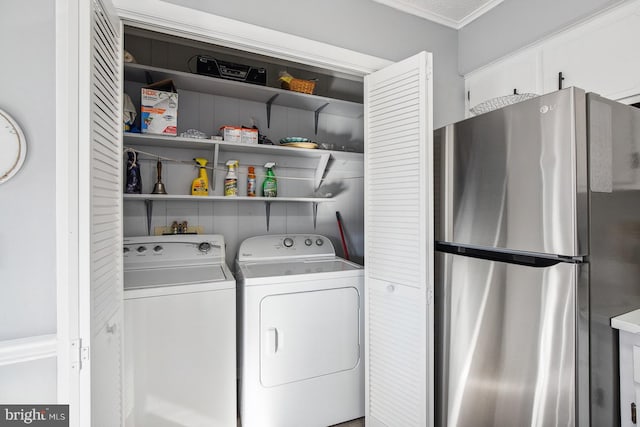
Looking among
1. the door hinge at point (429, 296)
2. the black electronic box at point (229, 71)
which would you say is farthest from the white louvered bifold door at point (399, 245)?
the black electronic box at point (229, 71)

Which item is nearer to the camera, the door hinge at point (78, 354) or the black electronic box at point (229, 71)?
the door hinge at point (78, 354)

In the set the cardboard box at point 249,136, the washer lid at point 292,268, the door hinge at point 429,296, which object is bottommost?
the door hinge at point 429,296

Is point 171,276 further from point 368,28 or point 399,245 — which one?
point 368,28

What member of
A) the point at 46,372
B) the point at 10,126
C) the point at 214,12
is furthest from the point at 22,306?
the point at 214,12

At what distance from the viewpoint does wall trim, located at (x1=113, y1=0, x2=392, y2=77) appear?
1.39 meters

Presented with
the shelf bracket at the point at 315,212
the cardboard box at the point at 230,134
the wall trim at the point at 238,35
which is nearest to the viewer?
the wall trim at the point at 238,35

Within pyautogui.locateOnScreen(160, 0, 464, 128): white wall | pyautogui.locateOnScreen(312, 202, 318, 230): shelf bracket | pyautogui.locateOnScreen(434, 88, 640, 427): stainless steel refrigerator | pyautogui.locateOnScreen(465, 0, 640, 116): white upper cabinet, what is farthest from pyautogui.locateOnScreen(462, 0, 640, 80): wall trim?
pyautogui.locateOnScreen(312, 202, 318, 230): shelf bracket

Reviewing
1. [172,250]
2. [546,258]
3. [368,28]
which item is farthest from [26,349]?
[368,28]

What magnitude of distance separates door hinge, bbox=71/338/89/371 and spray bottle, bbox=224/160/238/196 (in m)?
1.47

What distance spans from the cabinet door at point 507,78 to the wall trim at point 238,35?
727mm

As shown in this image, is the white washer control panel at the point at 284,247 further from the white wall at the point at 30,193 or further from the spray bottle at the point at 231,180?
the white wall at the point at 30,193

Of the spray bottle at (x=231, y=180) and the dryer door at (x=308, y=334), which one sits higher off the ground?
the spray bottle at (x=231, y=180)

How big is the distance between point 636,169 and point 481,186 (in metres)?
0.59

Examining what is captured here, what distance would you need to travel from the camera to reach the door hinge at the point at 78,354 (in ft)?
2.82
